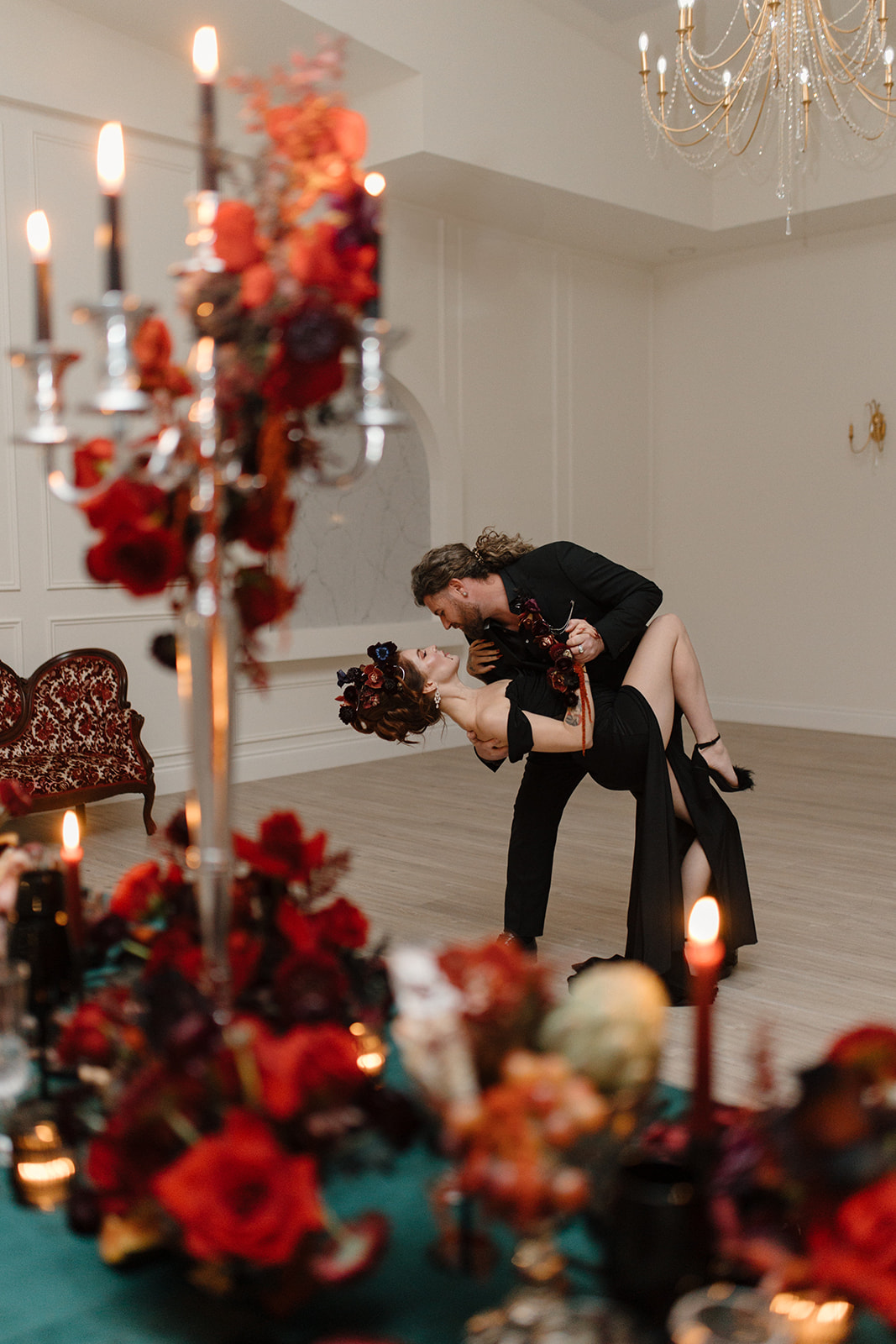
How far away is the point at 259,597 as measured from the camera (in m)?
1.22

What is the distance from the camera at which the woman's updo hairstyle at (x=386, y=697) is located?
3.11 metres

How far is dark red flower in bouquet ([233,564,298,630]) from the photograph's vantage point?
47.7 inches

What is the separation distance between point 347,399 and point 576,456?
338 inches

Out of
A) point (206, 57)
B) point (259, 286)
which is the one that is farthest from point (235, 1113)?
point (206, 57)

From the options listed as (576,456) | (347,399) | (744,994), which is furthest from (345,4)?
(347,399)

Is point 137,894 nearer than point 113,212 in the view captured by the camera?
No

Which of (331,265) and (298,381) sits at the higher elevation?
(331,265)

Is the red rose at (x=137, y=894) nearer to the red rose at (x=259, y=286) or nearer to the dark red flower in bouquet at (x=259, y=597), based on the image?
the dark red flower in bouquet at (x=259, y=597)

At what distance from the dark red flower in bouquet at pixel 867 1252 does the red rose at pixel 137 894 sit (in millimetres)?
901

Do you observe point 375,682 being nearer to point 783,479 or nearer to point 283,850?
point 283,850

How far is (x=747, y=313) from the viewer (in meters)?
9.62

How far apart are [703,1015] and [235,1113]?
15.2 inches

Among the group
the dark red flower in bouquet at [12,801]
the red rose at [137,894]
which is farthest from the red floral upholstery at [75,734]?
the red rose at [137,894]

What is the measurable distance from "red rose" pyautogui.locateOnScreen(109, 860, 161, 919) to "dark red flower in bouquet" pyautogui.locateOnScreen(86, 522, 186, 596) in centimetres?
49
